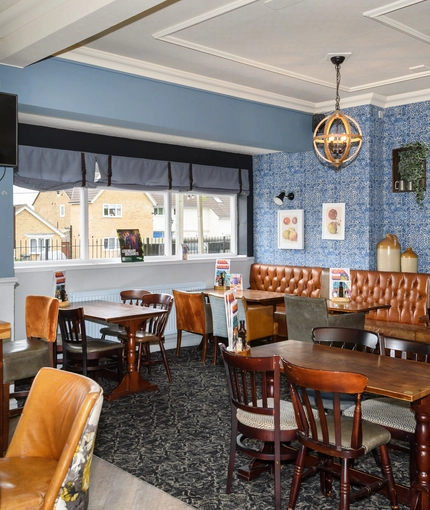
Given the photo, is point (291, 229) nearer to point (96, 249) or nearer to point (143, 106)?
point (96, 249)

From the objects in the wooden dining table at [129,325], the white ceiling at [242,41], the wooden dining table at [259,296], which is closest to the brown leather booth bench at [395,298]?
the wooden dining table at [259,296]

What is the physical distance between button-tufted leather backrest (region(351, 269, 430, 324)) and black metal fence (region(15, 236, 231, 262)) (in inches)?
94.3

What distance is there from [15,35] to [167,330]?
174 inches

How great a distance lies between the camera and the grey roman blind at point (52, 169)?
21.2ft

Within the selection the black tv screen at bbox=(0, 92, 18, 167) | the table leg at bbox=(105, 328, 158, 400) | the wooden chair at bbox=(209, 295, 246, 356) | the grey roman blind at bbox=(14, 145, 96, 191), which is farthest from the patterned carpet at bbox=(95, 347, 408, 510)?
the grey roman blind at bbox=(14, 145, 96, 191)

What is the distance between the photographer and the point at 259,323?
6758mm

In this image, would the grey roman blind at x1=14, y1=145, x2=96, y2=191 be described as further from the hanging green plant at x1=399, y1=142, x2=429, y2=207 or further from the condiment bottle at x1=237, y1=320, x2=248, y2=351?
the condiment bottle at x1=237, y1=320, x2=248, y2=351

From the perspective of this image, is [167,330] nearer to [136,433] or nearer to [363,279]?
[363,279]

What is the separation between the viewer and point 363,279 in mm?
6938

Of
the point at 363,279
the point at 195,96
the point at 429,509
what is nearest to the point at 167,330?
the point at 363,279

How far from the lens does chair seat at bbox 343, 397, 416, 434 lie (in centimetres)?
314

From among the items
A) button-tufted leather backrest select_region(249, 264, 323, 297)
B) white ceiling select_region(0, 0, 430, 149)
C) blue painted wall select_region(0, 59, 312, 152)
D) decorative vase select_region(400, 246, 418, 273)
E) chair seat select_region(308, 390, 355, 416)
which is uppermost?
white ceiling select_region(0, 0, 430, 149)

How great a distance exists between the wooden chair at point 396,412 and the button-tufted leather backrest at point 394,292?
2.82 meters

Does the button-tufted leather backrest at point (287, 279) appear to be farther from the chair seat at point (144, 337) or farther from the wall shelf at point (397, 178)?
the chair seat at point (144, 337)
